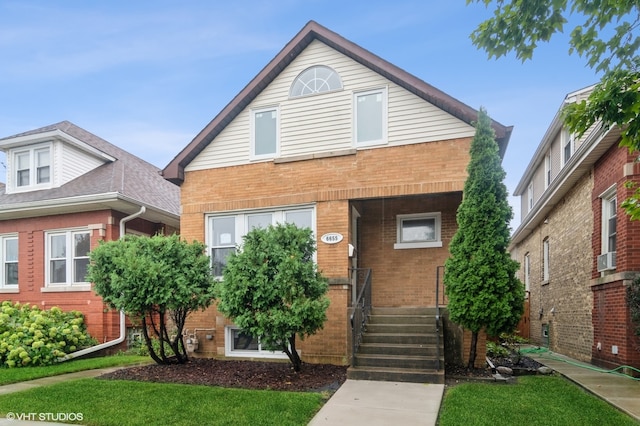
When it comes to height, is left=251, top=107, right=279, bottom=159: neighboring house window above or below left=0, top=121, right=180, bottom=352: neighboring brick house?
above

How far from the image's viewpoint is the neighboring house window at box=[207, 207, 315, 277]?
9859 millimetres

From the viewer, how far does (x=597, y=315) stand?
9.02m

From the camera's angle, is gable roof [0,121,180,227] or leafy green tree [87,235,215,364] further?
gable roof [0,121,180,227]

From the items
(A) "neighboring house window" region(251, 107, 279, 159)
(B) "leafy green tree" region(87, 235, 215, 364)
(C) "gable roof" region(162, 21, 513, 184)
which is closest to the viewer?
(B) "leafy green tree" region(87, 235, 215, 364)

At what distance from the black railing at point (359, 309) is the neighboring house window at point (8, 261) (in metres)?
10.5

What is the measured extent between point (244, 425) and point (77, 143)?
1112 cm

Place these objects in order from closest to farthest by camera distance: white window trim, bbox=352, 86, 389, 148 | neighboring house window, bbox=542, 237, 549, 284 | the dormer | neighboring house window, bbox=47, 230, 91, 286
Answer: white window trim, bbox=352, 86, 389, 148, neighboring house window, bbox=47, 230, 91, 286, the dormer, neighboring house window, bbox=542, 237, 549, 284

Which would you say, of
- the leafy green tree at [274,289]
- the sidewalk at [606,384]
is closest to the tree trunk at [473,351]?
the sidewalk at [606,384]

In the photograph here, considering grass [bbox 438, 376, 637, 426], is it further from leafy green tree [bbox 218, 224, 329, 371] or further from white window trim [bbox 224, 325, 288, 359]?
white window trim [bbox 224, 325, 288, 359]

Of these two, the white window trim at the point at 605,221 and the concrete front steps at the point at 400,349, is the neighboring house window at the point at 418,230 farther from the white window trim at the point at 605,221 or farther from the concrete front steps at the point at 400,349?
the white window trim at the point at 605,221

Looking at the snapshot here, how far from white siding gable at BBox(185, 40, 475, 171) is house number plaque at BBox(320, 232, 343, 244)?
1898mm

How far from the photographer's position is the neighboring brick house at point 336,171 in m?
8.84

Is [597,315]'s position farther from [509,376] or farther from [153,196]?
[153,196]

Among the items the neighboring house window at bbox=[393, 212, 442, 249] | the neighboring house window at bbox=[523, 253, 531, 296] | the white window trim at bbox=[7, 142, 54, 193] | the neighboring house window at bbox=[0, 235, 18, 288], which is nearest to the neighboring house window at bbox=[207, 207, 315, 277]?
the neighboring house window at bbox=[393, 212, 442, 249]
